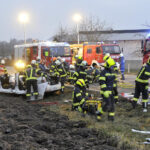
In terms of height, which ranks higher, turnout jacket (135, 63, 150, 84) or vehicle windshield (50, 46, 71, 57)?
vehicle windshield (50, 46, 71, 57)

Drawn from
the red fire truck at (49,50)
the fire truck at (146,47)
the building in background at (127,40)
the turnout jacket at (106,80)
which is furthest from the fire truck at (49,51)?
the building in background at (127,40)

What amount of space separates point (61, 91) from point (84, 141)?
24.5ft

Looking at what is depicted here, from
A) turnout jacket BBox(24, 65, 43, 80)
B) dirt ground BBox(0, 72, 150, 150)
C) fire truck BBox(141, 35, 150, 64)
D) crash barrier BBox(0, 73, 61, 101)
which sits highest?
fire truck BBox(141, 35, 150, 64)

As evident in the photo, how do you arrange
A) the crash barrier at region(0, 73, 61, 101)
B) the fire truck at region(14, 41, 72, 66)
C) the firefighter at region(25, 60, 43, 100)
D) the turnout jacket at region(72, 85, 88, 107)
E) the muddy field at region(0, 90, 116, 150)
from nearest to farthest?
the muddy field at region(0, 90, 116, 150) → the turnout jacket at region(72, 85, 88, 107) → the firefighter at region(25, 60, 43, 100) → the crash barrier at region(0, 73, 61, 101) → the fire truck at region(14, 41, 72, 66)

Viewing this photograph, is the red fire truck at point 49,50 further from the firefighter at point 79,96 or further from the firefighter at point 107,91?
the firefighter at point 107,91

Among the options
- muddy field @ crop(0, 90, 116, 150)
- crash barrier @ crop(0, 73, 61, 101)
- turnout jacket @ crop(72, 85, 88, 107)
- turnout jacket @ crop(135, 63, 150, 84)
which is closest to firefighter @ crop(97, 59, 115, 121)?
turnout jacket @ crop(72, 85, 88, 107)

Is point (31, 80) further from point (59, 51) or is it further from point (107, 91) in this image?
point (59, 51)

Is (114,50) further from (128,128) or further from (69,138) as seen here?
(69,138)

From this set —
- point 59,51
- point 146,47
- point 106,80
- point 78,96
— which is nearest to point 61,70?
point 146,47

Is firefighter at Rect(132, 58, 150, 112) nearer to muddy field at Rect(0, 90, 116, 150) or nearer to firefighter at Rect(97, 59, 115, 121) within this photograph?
firefighter at Rect(97, 59, 115, 121)

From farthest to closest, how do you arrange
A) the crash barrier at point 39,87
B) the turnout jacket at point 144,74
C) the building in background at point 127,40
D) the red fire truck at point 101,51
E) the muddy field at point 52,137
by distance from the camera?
the building in background at point 127,40 → the red fire truck at point 101,51 → the crash barrier at point 39,87 → the turnout jacket at point 144,74 → the muddy field at point 52,137

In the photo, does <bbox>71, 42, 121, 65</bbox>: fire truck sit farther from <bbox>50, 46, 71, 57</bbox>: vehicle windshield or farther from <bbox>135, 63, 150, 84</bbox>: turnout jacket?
<bbox>135, 63, 150, 84</bbox>: turnout jacket

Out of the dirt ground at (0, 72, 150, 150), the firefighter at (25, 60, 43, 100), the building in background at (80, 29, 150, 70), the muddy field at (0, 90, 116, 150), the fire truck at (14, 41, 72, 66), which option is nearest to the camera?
the muddy field at (0, 90, 116, 150)

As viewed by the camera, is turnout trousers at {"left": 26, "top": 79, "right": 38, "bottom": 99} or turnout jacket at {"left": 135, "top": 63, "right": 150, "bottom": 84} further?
turnout trousers at {"left": 26, "top": 79, "right": 38, "bottom": 99}
